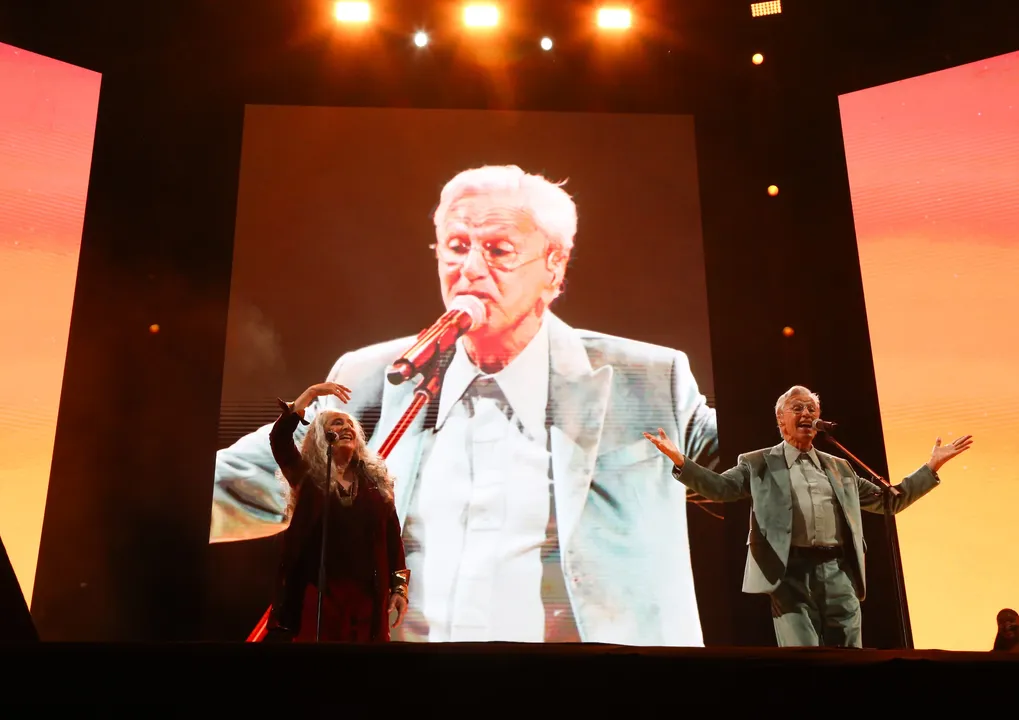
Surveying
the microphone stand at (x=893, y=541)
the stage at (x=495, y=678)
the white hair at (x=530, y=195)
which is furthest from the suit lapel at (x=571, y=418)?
the stage at (x=495, y=678)

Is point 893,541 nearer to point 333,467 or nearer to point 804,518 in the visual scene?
point 804,518

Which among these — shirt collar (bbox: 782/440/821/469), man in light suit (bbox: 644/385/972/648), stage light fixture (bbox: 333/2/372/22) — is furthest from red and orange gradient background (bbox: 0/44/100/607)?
shirt collar (bbox: 782/440/821/469)

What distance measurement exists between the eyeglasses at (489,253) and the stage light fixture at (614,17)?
1352mm

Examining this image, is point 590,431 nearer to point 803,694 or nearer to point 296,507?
point 296,507

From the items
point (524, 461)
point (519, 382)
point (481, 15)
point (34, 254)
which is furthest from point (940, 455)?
point (34, 254)

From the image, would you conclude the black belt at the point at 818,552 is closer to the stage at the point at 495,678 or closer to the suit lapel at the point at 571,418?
the suit lapel at the point at 571,418

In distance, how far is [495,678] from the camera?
100 cm

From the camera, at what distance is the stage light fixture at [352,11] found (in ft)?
15.5

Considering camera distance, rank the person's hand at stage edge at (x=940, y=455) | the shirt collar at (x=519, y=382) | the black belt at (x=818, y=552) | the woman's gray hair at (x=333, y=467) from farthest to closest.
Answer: the shirt collar at (x=519, y=382) → the person's hand at stage edge at (x=940, y=455) → the black belt at (x=818, y=552) → the woman's gray hair at (x=333, y=467)

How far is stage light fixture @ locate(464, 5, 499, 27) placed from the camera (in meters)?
4.70

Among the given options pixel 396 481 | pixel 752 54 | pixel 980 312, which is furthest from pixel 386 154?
pixel 980 312

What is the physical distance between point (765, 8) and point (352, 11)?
2.15 meters

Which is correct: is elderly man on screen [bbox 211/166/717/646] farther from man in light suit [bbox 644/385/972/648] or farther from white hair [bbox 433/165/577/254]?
man in light suit [bbox 644/385/972/648]

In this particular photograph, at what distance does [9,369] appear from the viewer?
4031mm
